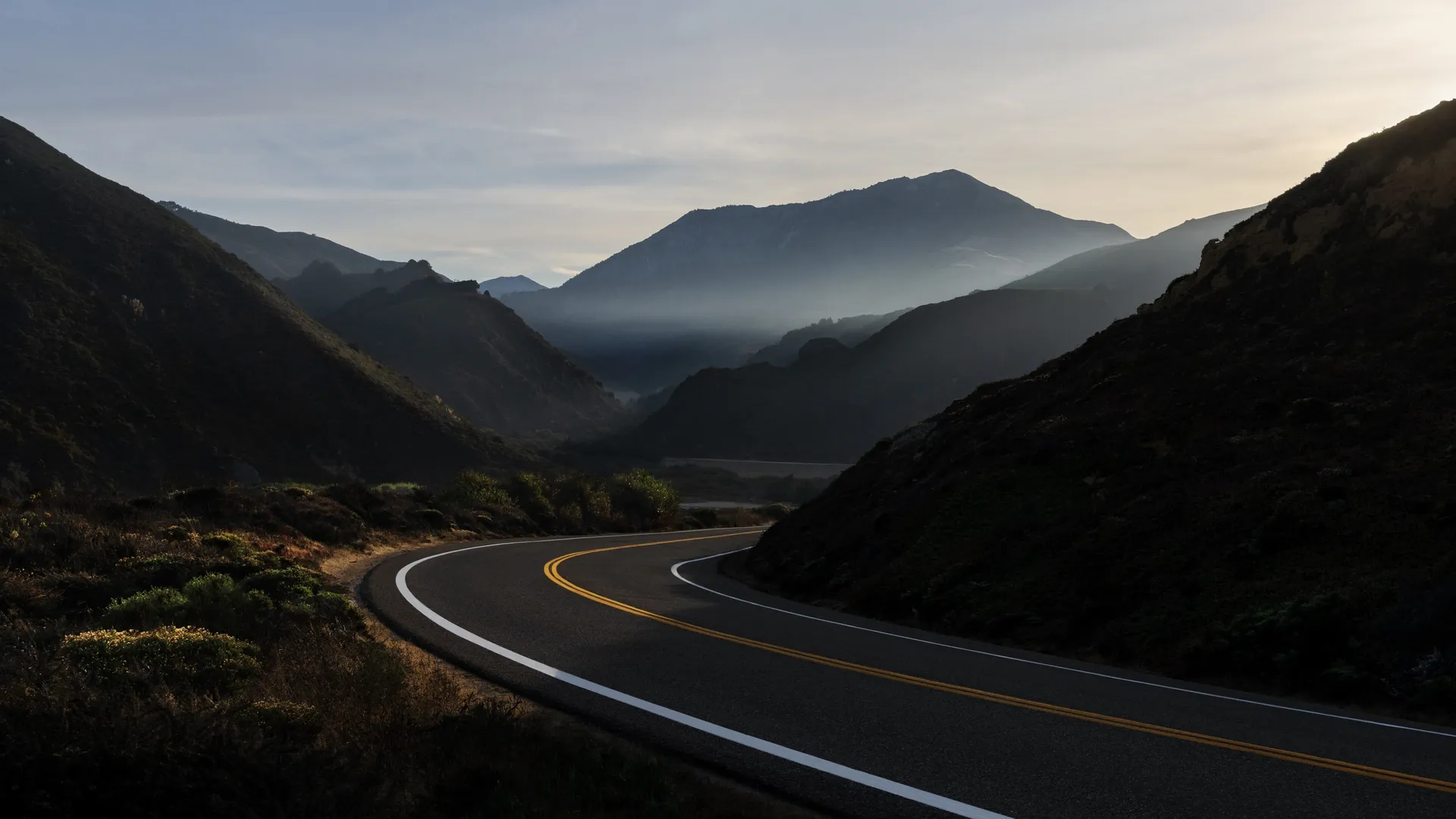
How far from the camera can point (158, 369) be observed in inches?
2832

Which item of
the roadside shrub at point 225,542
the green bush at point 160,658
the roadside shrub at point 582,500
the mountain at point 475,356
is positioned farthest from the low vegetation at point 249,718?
the mountain at point 475,356

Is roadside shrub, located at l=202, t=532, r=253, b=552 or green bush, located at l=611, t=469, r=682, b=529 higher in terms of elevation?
roadside shrub, located at l=202, t=532, r=253, b=552

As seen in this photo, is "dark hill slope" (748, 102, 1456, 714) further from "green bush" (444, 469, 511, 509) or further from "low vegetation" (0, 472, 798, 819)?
"green bush" (444, 469, 511, 509)

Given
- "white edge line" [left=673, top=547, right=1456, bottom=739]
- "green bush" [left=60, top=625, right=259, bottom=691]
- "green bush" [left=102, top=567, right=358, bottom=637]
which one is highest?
"green bush" [left=60, top=625, right=259, bottom=691]

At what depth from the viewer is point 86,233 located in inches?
3196

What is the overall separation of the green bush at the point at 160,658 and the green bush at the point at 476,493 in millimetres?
30276

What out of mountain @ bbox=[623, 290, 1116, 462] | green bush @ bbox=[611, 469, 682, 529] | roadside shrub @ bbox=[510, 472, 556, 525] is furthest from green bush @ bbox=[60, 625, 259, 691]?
mountain @ bbox=[623, 290, 1116, 462]

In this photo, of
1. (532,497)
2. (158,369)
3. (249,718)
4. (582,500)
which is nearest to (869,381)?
(158,369)

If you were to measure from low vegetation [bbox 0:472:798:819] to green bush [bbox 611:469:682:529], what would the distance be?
3651 cm

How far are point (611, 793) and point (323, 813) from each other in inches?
66.6

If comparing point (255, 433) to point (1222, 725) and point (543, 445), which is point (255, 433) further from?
point (1222, 725)

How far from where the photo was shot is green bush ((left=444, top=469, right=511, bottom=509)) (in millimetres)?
39000

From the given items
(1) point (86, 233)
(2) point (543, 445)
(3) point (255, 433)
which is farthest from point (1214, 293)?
(2) point (543, 445)

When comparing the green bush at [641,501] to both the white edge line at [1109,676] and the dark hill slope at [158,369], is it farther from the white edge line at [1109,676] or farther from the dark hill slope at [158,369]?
the white edge line at [1109,676]
